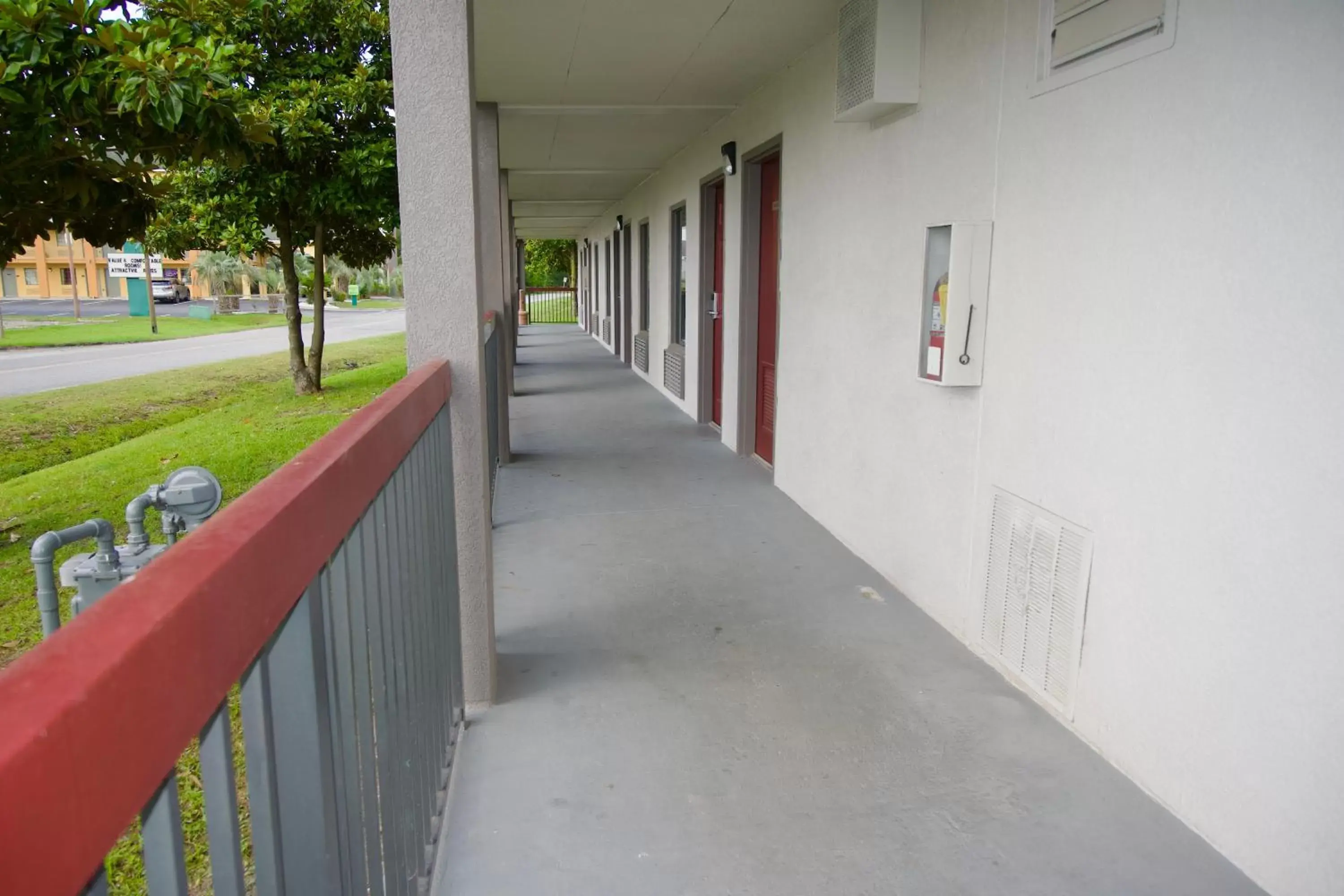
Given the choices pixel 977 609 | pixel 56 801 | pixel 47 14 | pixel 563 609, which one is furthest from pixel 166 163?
pixel 56 801

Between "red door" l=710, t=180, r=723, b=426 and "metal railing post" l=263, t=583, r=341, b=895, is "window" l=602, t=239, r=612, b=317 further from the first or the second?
"metal railing post" l=263, t=583, r=341, b=895

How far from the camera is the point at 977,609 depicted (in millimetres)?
3416

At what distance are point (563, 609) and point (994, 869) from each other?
2107mm

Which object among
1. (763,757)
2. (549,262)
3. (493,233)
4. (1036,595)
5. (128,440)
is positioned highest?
(549,262)

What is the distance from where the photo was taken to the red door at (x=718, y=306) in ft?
25.9

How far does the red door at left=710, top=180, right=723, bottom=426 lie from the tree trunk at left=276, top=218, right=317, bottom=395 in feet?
18.4

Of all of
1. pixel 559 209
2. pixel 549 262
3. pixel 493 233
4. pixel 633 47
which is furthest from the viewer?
pixel 549 262

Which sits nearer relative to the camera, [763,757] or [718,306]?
[763,757]

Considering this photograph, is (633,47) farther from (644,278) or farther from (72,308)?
(72,308)

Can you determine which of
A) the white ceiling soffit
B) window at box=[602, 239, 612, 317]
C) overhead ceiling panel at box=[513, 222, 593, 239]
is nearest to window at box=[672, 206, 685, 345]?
the white ceiling soffit

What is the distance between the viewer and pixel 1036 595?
302cm

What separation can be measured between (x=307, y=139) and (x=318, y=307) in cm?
295

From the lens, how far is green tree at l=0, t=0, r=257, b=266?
402cm

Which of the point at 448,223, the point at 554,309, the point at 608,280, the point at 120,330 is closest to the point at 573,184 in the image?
the point at 608,280
